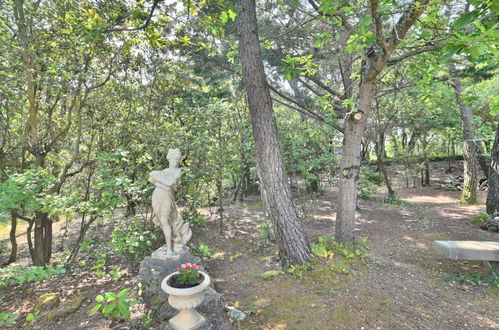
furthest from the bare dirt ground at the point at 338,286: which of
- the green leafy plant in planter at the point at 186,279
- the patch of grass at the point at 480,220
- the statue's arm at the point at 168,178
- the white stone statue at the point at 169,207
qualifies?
the statue's arm at the point at 168,178

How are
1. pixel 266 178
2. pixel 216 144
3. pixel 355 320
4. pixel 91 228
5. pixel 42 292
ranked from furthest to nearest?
pixel 91 228
pixel 216 144
pixel 42 292
pixel 266 178
pixel 355 320

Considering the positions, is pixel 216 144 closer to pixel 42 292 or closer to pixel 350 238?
pixel 350 238

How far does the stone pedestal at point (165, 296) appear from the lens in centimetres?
296

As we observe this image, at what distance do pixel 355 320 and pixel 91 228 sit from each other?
8.29 metres

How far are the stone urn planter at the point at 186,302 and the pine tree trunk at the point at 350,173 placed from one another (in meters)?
2.94

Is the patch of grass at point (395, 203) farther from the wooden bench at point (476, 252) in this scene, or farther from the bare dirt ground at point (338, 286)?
the wooden bench at point (476, 252)

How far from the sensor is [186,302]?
265cm

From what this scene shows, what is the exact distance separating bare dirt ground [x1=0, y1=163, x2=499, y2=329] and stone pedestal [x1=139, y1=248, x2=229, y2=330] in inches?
8.1

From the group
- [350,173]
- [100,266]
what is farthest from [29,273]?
[350,173]

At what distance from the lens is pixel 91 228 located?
779cm

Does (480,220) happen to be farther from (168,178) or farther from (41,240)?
(41,240)

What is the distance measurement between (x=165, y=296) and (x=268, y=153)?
105 inches

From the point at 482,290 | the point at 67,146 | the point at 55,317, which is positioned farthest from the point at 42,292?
the point at 482,290

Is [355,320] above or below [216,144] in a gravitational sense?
below
